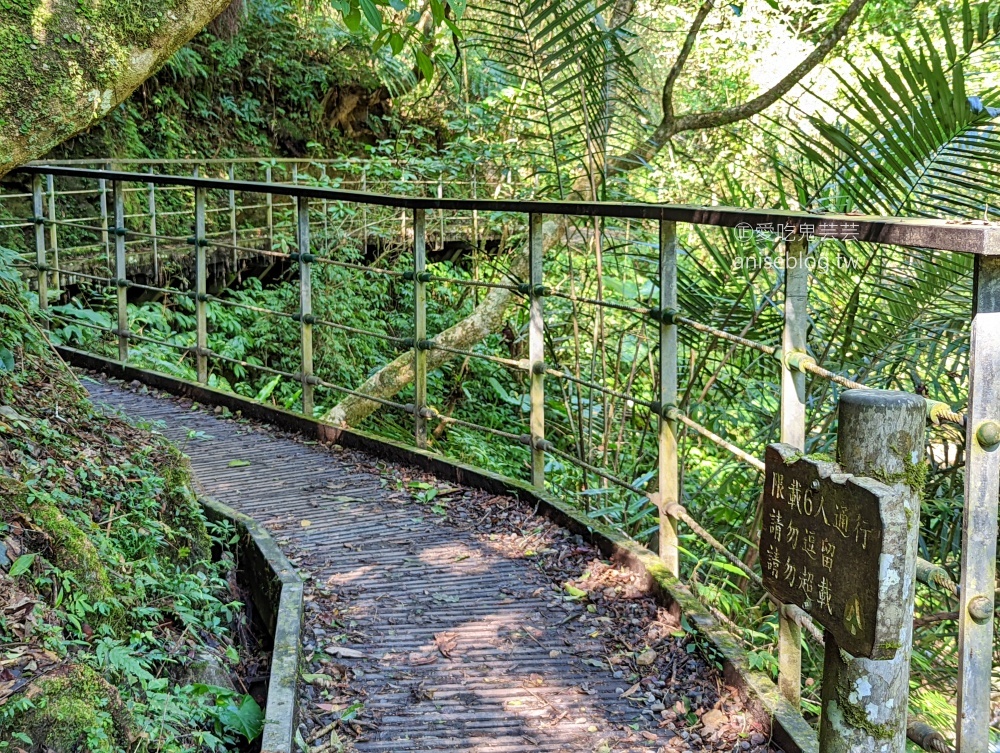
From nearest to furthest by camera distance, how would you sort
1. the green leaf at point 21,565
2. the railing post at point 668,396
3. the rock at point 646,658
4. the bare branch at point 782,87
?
the green leaf at point 21,565 → the rock at point 646,658 → the railing post at point 668,396 → the bare branch at point 782,87

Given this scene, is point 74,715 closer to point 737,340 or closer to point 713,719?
point 713,719

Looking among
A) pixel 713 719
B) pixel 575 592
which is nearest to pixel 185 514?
pixel 575 592

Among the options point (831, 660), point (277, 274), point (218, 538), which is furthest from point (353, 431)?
point (277, 274)

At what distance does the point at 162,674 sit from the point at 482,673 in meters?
0.94

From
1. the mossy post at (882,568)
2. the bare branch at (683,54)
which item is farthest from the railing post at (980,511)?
the bare branch at (683,54)

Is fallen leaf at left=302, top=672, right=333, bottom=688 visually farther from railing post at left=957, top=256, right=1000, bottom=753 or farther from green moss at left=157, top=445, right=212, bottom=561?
railing post at left=957, top=256, right=1000, bottom=753

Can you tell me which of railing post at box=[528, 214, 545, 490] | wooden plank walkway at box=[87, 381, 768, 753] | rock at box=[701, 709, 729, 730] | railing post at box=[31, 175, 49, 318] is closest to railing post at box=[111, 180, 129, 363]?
railing post at box=[31, 175, 49, 318]

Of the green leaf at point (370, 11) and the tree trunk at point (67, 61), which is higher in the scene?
the green leaf at point (370, 11)

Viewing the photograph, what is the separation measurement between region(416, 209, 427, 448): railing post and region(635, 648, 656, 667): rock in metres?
2.20

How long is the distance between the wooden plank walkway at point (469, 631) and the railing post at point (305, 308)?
88 cm

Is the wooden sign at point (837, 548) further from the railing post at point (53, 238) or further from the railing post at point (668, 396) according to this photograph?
the railing post at point (53, 238)

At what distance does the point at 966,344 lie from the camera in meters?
3.97

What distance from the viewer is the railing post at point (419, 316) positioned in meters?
4.91

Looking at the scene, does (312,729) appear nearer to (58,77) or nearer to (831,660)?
(831,660)
